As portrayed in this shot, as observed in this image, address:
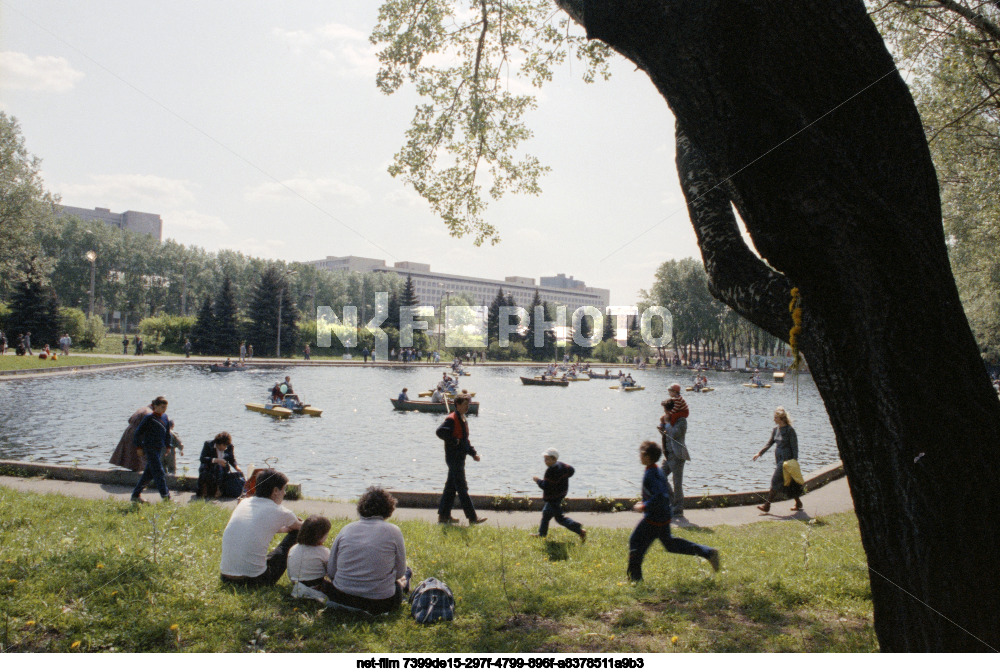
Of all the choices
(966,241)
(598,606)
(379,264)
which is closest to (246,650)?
(598,606)

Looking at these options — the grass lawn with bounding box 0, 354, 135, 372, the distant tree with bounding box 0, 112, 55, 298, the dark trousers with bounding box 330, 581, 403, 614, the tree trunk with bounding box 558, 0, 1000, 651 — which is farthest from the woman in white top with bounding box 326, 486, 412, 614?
the distant tree with bounding box 0, 112, 55, 298

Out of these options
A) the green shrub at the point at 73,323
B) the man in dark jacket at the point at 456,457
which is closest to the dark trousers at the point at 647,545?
the man in dark jacket at the point at 456,457

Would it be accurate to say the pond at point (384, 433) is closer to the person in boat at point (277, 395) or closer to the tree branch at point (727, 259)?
the person in boat at point (277, 395)

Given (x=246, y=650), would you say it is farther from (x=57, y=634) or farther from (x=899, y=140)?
(x=899, y=140)

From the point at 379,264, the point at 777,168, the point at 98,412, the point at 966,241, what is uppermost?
the point at 379,264

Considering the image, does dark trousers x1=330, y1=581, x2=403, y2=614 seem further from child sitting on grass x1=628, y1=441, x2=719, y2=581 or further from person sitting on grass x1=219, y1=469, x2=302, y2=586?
child sitting on grass x1=628, y1=441, x2=719, y2=581

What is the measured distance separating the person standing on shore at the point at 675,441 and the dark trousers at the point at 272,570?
582cm

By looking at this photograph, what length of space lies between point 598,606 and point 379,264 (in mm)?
183947

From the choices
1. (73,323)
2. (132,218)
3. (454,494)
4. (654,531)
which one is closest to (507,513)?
(454,494)

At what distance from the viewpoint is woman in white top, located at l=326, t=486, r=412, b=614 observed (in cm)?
482

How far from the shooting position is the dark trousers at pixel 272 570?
533 centimetres

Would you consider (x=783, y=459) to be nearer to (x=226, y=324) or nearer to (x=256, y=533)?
(x=256, y=533)

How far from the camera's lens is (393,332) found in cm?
8231

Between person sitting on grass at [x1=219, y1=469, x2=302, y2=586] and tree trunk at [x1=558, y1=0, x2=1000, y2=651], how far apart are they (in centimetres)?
440
